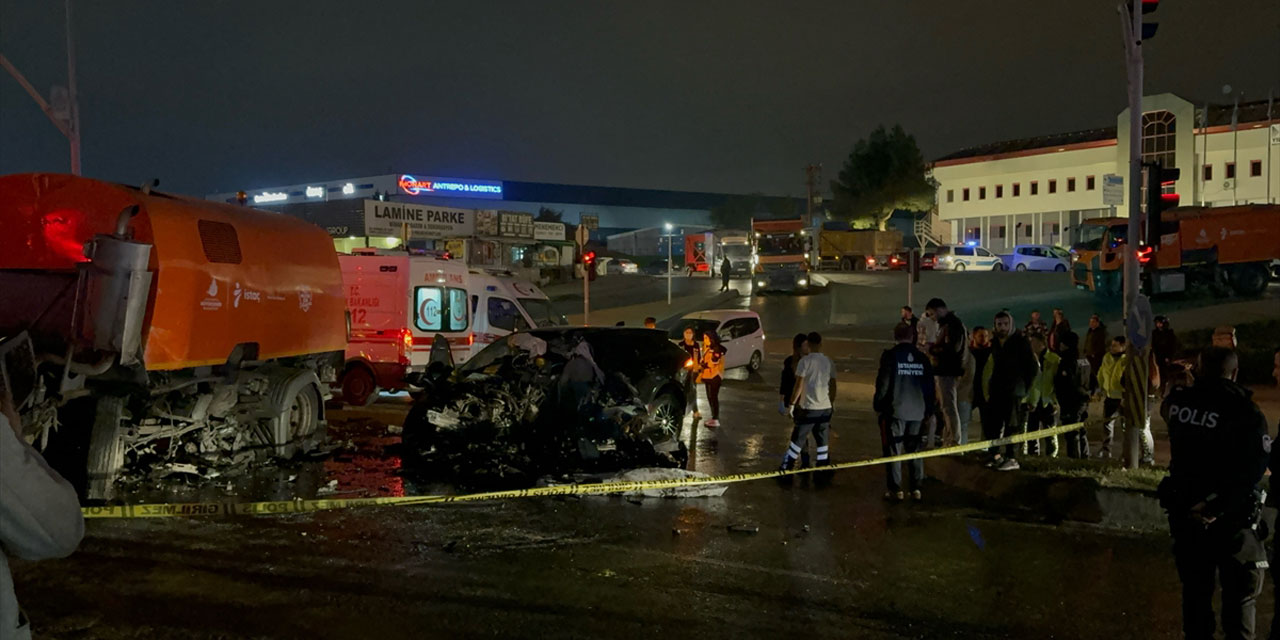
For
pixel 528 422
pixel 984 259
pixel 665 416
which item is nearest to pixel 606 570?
pixel 528 422

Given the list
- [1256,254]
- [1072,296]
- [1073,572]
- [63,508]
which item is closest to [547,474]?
[1073,572]

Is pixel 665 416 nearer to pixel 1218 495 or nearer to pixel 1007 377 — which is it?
pixel 1007 377

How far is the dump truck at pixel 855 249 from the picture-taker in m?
60.0

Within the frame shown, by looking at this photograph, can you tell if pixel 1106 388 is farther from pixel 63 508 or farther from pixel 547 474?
pixel 63 508

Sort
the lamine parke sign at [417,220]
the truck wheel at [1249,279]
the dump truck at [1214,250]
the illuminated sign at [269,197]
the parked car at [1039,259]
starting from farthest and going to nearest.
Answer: the illuminated sign at [269,197], the lamine parke sign at [417,220], the parked car at [1039,259], the truck wheel at [1249,279], the dump truck at [1214,250]

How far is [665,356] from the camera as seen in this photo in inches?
520

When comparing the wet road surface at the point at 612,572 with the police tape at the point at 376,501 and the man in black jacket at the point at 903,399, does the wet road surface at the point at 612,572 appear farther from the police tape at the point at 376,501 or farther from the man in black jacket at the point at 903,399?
the man in black jacket at the point at 903,399

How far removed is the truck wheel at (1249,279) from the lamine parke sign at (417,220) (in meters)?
33.5

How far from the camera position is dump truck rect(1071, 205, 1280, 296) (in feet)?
101

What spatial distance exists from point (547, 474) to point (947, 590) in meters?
4.89

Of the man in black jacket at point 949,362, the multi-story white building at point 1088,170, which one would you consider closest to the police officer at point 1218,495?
the man in black jacket at point 949,362

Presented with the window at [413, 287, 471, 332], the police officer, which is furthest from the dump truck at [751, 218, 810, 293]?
the police officer

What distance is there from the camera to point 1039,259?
4644 cm

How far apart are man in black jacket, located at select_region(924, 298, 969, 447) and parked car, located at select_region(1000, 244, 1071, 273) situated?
37061 mm
